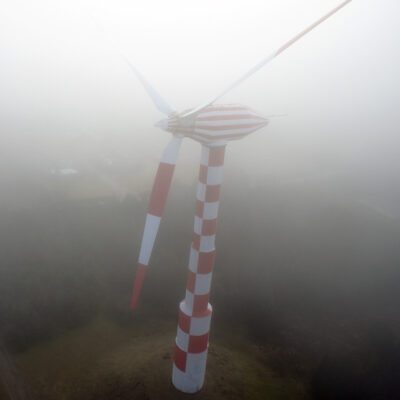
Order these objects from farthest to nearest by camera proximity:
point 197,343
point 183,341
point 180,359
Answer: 1. point 180,359
2. point 183,341
3. point 197,343

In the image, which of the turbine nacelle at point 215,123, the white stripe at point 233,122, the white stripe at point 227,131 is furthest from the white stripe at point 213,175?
the white stripe at point 233,122

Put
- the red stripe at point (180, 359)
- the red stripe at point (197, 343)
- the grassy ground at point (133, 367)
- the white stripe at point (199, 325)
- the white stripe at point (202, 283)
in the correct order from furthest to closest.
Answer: the grassy ground at point (133, 367), the red stripe at point (180, 359), the red stripe at point (197, 343), the white stripe at point (199, 325), the white stripe at point (202, 283)

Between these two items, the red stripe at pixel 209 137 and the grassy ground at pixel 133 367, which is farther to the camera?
the grassy ground at pixel 133 367

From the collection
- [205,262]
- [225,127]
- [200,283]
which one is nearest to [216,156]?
[225,127]

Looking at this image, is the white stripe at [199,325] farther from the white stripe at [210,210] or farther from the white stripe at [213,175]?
the white stripe at [213,175]

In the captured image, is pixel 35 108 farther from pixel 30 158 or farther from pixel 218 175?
pixel 218 175

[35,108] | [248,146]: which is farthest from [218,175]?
[35,108]

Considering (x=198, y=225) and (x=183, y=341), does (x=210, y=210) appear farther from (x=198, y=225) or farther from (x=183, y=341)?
(x=183, y=341)
